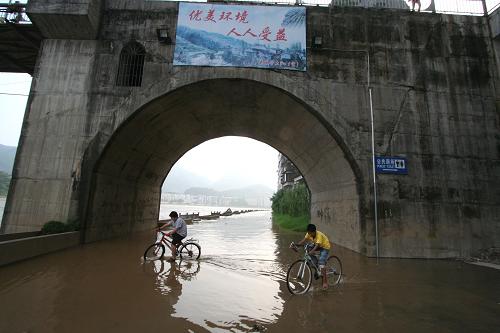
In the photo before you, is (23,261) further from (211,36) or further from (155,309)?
(211,36)

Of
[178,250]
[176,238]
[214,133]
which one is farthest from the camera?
[214,133]

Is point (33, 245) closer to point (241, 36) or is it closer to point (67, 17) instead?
point (67, 17)

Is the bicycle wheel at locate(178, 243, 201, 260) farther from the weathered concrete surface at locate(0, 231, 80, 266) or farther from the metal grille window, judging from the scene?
the metal grille window

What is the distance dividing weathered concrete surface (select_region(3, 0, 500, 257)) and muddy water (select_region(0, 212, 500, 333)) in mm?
3228

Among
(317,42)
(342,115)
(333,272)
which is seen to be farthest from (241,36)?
(333,272)

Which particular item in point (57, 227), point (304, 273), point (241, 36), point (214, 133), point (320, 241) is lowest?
point (304, 273)

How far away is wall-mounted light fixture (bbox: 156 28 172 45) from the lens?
1371 cm

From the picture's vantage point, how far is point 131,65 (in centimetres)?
1419

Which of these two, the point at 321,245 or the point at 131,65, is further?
the point at 131,65

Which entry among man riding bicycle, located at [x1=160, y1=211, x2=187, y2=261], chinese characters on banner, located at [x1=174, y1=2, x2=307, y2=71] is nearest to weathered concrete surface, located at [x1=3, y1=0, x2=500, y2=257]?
chinese characters on banner, located at [x1=174, y1=2, x2=307, y2=71]

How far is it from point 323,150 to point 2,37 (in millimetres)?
18279

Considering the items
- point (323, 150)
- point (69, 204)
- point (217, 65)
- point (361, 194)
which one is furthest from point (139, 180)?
point (361, 194)

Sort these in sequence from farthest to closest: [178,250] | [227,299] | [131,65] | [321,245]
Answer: [131,65] → [178,250] → [321,245] → [227,299]

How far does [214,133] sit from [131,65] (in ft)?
25.3
